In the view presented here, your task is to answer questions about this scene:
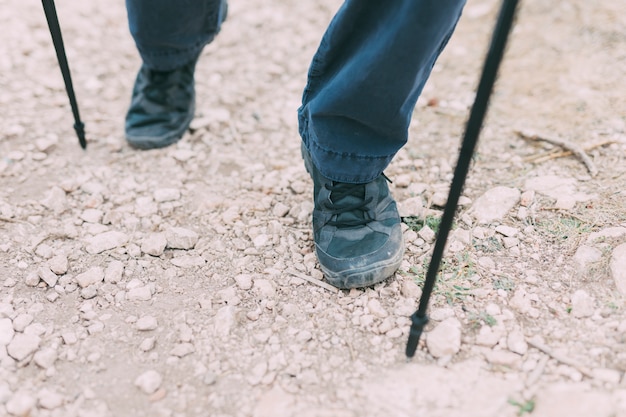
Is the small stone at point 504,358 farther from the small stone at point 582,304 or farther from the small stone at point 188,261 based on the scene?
the small stone at point 188,261

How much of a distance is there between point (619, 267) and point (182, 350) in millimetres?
925

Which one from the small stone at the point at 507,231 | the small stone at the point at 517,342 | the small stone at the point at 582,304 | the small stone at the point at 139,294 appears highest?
the small stone at the point at 582,304

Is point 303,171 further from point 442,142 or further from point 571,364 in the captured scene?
point 571,364

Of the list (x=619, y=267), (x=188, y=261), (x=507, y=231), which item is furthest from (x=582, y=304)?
(x=188, y=261)

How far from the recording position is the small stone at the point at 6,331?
A: 3.90 feet

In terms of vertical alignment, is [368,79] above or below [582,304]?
above

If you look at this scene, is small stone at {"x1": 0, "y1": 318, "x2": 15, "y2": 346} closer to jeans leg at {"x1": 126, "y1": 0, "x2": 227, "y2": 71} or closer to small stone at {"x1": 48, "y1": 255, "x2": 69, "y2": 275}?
small stone at {"x1": 48, "y1": 255, "x2": 69, "y2": 275}

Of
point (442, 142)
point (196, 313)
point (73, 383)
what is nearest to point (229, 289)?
point (196, 313)

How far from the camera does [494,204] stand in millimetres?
1499

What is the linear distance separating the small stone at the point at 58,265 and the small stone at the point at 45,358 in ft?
0.75

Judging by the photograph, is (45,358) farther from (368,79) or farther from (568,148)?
(568,148)

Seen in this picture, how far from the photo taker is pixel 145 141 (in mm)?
1757

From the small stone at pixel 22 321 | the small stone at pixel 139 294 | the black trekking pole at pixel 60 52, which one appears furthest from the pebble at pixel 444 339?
the black trekking pole at pixel 60 52

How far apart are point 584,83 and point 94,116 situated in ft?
5.23
